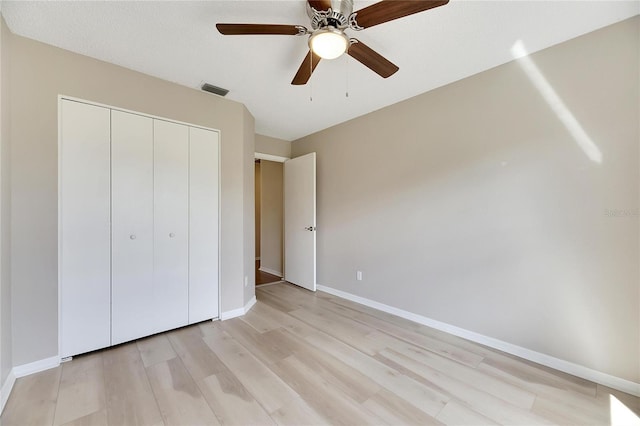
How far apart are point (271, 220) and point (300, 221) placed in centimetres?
131

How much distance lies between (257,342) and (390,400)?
4.10 ft

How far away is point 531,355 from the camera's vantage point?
2.07 metres

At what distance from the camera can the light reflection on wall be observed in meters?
1.85

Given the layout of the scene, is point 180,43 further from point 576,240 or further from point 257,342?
point 576,240

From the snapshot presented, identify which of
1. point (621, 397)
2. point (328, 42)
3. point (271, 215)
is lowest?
point (621, 397)

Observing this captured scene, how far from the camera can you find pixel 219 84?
2.55 meters

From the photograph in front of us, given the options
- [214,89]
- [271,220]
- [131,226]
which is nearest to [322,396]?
[131,226]

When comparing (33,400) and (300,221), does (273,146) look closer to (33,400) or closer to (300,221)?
(300,221)

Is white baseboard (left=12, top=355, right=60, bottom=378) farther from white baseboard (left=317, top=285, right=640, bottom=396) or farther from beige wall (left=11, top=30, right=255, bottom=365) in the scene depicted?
white baseboard (left=317, top=285, right=640, bottom=396)

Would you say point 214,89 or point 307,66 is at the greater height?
point 214,89

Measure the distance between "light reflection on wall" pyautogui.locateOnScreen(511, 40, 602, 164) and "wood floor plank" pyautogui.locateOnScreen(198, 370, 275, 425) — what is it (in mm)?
2782

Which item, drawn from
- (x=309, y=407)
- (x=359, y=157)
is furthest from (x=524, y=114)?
(x=309, y=407)

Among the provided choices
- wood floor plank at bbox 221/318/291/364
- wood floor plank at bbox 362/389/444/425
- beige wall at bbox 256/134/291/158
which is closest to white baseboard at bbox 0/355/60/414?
wood floor plank at bbox 221/318/291/364

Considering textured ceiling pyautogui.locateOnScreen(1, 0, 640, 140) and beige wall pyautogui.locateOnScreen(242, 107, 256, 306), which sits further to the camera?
beige wall pyautogui.locateOnScreen(242, 107, 256, 306)
